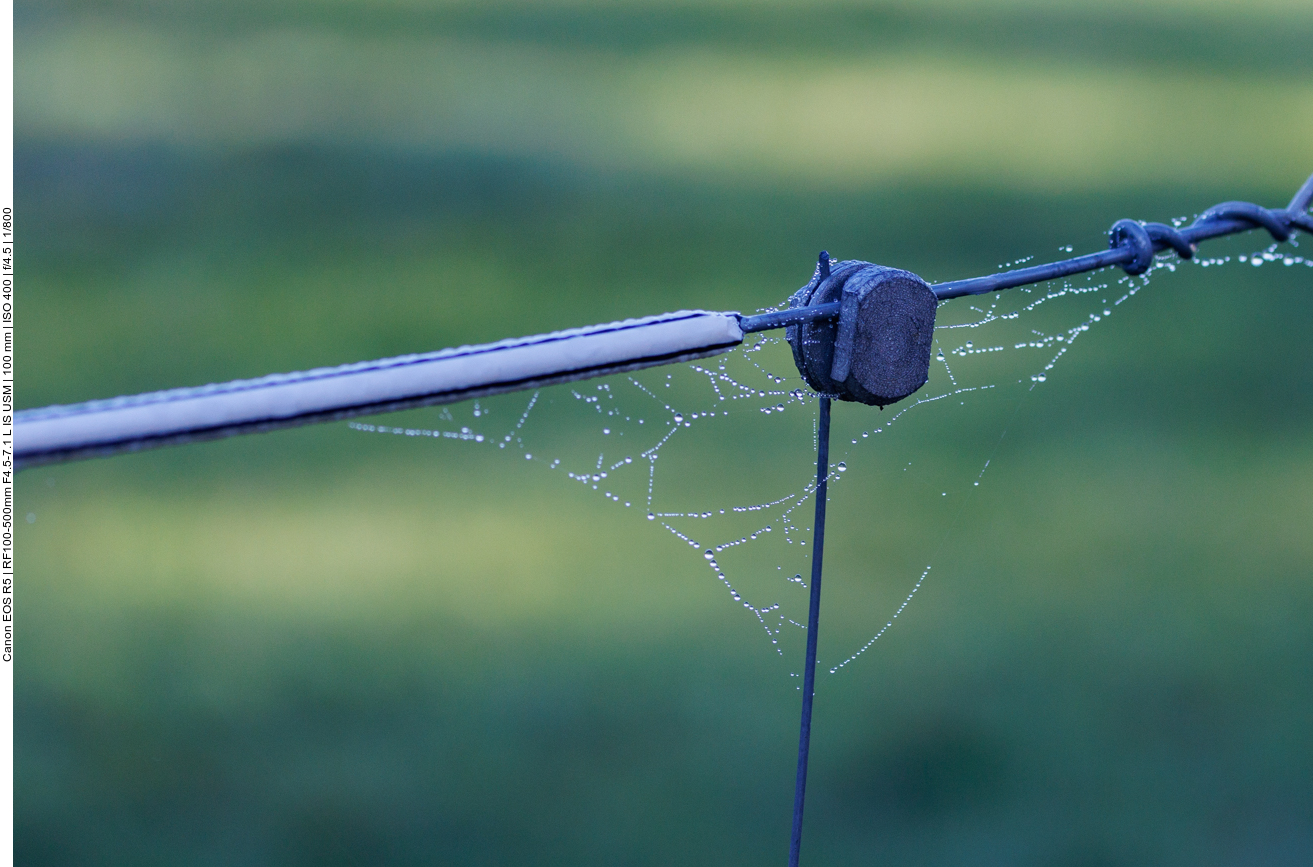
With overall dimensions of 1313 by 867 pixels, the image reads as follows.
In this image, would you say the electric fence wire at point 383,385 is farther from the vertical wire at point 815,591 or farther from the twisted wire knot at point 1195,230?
the twisted wire knot at point 1195,230

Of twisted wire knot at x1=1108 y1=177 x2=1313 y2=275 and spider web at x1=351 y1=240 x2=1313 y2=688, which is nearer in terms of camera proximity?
twisted wire knot at x1=1108 y1=177 x2=1313 y2=275

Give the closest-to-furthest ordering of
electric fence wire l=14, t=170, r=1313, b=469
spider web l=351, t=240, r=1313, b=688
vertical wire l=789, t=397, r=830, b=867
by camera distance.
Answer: electric fence wire l=14, t=170, r=1313, b=469
vertical wire l=789, t=397, r=830, b=867
spider web l=351, t=240, r=1313, b=688

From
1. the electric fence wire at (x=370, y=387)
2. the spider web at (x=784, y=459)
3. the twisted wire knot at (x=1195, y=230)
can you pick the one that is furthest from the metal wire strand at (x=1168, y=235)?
the spider web at (x=784, y=459)

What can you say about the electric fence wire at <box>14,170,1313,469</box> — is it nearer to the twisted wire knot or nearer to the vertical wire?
the vertical wire

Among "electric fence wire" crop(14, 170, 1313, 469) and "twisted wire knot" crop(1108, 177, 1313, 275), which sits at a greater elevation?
"twisted wire knot" crop(1108, 177, 1313, 275)

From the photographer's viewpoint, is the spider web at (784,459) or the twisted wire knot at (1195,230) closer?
the twisted wire knot at (1195,230)

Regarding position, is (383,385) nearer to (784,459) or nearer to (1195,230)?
(1195,230)

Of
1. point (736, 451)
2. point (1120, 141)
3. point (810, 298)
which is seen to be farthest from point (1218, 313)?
point (810, 298)

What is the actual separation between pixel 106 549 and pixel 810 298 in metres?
1.86

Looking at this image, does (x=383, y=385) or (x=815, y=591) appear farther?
(x=815, y=591)

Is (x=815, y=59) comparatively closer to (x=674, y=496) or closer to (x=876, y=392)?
(x=674, y=496)

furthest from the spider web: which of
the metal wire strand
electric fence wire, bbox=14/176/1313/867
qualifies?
electric fence wire, bbox=14/176/1313/867

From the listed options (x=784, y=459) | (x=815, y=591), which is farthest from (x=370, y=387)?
(x=784, y=459)

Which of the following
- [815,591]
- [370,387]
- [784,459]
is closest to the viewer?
[370,387]
